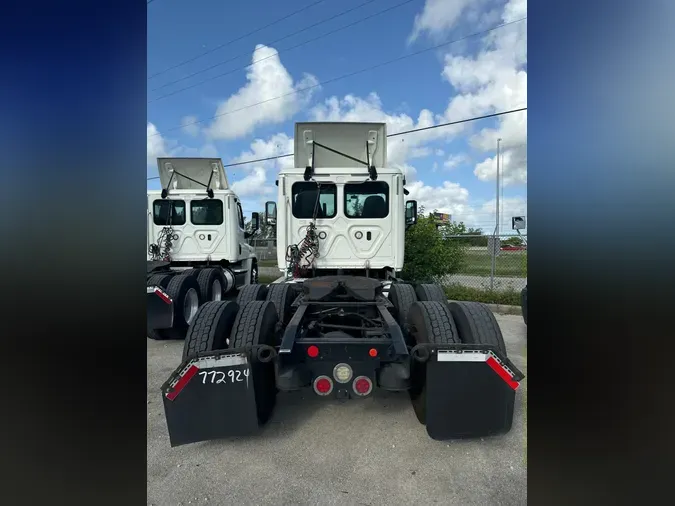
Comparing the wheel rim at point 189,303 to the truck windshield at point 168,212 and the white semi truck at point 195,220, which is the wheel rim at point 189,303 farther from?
the truck windshield at point 168,212

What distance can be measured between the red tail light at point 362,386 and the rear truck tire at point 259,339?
2.38 ft

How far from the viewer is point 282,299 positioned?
158 inches

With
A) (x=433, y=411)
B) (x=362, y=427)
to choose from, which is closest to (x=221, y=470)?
(x=362, y=427)

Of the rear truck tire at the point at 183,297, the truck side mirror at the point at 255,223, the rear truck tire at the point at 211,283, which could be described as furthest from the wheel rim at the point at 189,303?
the truck side mirror at the point at 255,223

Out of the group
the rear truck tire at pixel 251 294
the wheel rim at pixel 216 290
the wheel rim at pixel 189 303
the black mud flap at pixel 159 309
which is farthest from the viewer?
the wheel rim at pixel 216 290

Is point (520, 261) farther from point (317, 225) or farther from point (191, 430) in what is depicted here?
point (191, 430)

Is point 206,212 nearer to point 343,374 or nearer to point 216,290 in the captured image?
point 216,290

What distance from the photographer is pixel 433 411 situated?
2.29 meters

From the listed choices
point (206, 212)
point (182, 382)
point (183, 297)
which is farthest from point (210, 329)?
point (206, 212)

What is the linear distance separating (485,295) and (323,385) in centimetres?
728

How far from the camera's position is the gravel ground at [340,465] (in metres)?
2.00

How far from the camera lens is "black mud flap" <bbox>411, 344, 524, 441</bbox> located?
2.23 m
